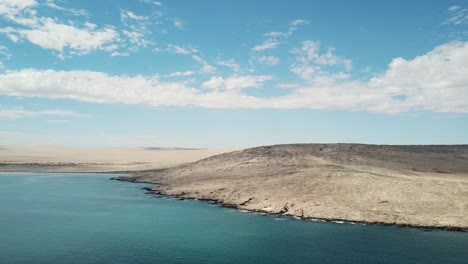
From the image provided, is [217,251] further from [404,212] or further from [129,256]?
[404,212]

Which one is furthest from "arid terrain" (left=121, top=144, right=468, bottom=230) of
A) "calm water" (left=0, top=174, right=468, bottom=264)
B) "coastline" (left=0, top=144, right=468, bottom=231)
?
"calm water" (left=0, top=174, right=468, bottom=264)

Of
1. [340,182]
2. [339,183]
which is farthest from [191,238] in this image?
[340,182]

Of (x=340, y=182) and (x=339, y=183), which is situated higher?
(x=340, y=182)

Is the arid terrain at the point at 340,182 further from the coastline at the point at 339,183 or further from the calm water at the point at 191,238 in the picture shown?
the calm water at the point at 191,238

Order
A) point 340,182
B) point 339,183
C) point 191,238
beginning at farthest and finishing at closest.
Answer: point 340,182
point 339,183
point 191,238

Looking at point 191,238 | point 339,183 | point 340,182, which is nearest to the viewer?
point 191,238

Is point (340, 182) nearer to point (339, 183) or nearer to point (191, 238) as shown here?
point (339, 183)

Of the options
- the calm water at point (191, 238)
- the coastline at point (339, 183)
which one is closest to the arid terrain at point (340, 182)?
the coastline at point (339, 183)
